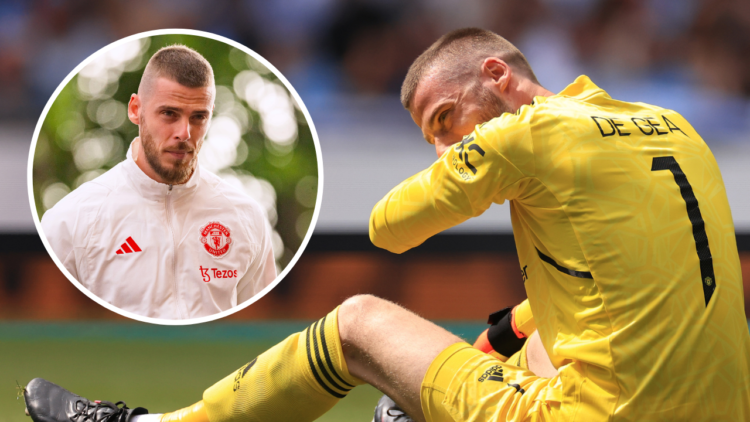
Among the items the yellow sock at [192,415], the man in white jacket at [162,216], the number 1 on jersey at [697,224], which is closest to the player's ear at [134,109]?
the man in white jacket at [162,216]

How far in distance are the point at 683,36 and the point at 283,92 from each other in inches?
186

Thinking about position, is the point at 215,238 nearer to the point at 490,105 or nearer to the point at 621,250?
the point at 490,105

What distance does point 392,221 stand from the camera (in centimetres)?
172

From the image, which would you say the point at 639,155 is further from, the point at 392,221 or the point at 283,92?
the point at 283,92

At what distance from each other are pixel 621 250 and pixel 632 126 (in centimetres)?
30

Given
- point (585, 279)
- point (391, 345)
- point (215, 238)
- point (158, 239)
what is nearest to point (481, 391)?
point (391, 345)

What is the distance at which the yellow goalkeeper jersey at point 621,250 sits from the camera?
1.46 metres

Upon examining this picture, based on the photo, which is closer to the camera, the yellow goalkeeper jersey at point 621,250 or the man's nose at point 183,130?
the yellow goalkeeper jersey at point 621,250

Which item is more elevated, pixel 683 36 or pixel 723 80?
pixel 683 36

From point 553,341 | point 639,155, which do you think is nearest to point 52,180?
point 553,341

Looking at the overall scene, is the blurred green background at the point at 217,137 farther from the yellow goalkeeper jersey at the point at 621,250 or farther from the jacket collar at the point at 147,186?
the yellow goalkeeper jersey at the point at 621,250

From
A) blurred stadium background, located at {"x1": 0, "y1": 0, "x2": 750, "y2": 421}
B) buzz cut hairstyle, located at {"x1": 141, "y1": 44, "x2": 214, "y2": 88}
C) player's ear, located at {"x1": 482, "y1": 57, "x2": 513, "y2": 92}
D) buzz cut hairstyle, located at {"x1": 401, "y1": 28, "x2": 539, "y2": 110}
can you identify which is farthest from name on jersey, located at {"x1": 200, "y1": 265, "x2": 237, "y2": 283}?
blurred stadium background, located at {"x1": 0, "y1": 0, "x2": 750, "y2": 421}

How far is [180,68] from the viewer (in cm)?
161

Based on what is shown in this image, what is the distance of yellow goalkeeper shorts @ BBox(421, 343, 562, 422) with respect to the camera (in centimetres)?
159
